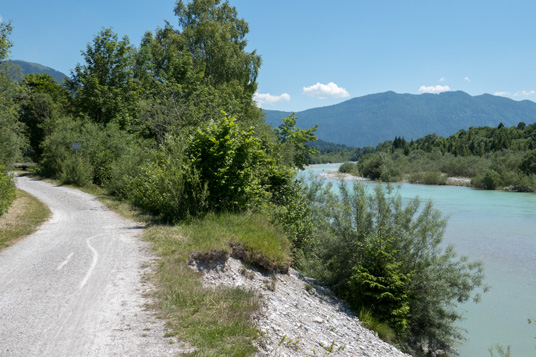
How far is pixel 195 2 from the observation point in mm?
42344

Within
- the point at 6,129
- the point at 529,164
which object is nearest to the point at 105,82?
the point at 6,129

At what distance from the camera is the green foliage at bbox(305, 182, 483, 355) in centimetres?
1089

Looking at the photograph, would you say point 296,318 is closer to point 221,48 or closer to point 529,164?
point 221,48

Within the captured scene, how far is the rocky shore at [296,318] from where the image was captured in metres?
6.19

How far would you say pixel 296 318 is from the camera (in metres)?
7.65

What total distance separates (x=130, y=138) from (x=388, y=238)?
2172 cm

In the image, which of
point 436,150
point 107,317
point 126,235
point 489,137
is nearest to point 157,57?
point 126,235

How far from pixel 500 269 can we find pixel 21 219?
22971mm

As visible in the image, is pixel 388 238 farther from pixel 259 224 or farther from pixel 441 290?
pixel 259 224

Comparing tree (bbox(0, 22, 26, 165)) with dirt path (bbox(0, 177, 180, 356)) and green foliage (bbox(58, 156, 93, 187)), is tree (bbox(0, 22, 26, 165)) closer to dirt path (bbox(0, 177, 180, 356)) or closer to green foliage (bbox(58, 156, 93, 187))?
green foliage (bbox(58, 156, 93, 187))

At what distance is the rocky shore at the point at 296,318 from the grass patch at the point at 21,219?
6.01 m

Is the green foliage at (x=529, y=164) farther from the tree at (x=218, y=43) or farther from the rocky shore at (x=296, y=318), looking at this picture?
the rocky shore at (x=296, y=318)

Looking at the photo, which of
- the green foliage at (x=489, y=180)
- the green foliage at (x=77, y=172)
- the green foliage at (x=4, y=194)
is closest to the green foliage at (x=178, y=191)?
the green foliage at (x=4, y=194)

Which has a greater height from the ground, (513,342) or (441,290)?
(441,290)
